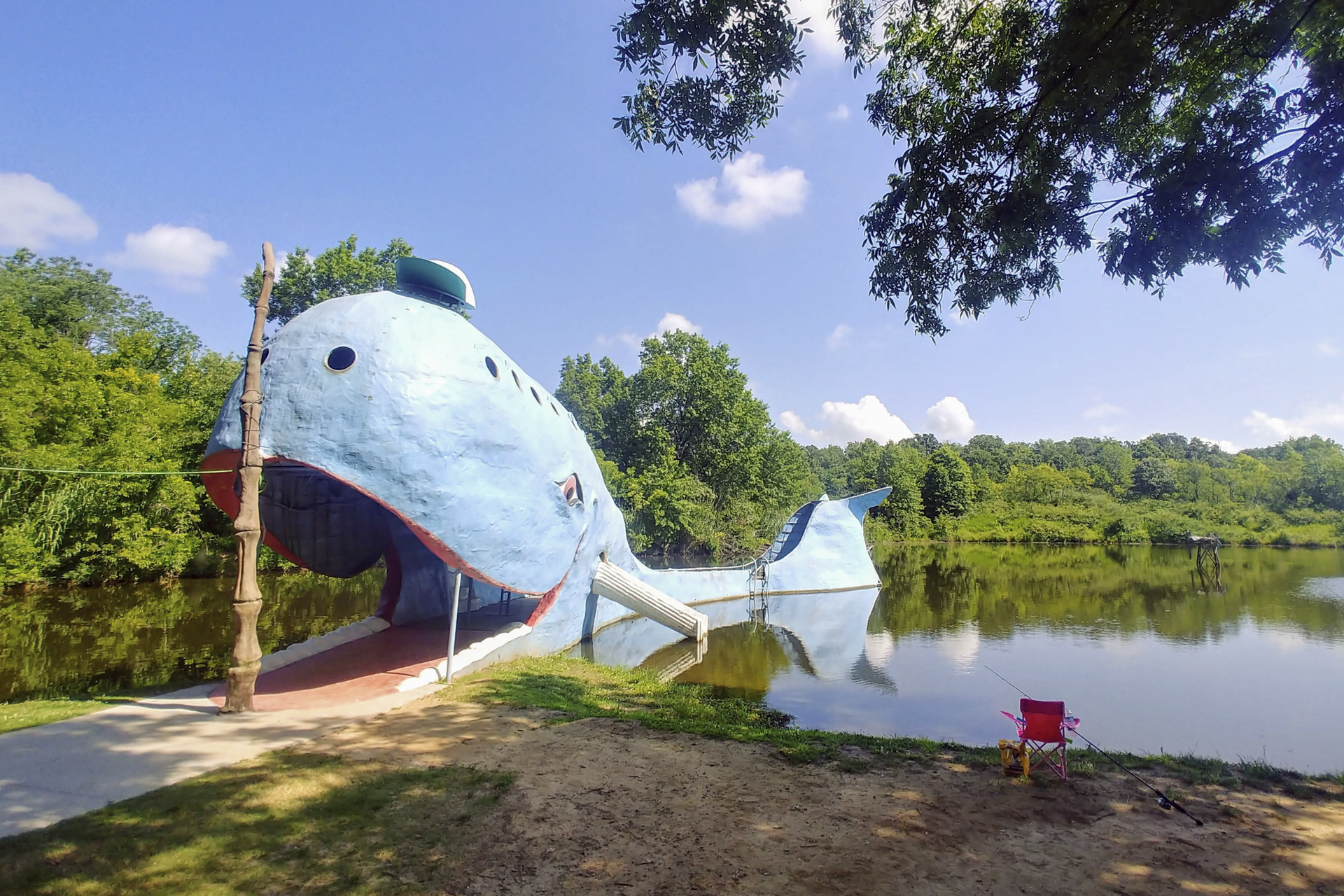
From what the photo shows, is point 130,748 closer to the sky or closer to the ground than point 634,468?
closer to the ground

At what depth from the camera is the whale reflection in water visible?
1210cm

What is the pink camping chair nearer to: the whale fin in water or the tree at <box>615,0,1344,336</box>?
the tree at <box>615,0,1344,336</box>

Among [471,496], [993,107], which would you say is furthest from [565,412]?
[993,107]

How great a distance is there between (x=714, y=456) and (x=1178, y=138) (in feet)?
87.8

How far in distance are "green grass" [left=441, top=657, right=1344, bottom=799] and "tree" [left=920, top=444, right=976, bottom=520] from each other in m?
53.2

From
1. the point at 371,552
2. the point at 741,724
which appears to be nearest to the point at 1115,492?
the point at 741,724

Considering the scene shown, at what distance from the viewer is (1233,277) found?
5.62m

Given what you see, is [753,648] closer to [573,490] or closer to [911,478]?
[573,490]

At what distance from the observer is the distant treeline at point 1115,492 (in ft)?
146

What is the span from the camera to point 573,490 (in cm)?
1125

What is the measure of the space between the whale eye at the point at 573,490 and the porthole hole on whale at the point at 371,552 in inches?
69.4

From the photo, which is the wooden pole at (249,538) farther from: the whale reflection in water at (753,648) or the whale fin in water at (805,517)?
the whale fin in water at (805,517)

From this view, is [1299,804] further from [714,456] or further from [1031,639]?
[714,456]

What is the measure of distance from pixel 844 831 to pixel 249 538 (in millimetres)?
6579
